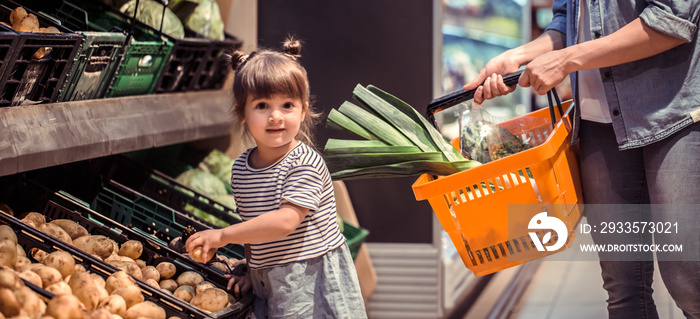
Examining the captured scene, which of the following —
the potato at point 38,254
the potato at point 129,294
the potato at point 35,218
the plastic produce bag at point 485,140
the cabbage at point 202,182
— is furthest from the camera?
the cabbage at point 202,182

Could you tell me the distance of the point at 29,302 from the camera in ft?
4.57

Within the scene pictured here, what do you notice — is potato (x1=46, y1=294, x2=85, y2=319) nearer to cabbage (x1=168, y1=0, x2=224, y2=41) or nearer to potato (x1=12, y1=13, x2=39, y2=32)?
potato (x1=12, y1=13, x2=39, y2=32)

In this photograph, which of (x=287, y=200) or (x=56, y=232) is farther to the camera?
(x=56, y=232)

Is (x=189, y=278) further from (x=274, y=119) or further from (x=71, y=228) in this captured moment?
(x=274, y=119)

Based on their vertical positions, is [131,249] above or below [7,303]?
below

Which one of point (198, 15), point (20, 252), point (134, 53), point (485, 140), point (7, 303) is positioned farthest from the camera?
point (198, 15)

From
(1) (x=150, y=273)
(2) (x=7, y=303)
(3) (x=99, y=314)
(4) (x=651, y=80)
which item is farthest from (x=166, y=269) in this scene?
(4) (x=651, y=80)

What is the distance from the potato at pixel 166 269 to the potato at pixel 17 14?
0.77 metres

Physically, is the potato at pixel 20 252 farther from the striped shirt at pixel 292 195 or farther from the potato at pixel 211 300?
the striped shirt at pixel 292 195

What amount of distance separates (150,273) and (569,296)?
309cm

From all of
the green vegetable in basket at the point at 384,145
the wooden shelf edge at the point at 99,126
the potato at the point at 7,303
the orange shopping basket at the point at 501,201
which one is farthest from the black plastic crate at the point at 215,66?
the potato at the point at 7,303

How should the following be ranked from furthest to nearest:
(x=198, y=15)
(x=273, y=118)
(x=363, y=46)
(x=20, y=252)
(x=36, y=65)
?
(x=363, y=46)
(x=198, y=15)
(x=36, y=65)
(x=273, y=118)
(x=20, y=252)

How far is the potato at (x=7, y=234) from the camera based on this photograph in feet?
5.41

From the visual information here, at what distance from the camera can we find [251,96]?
182 cm
